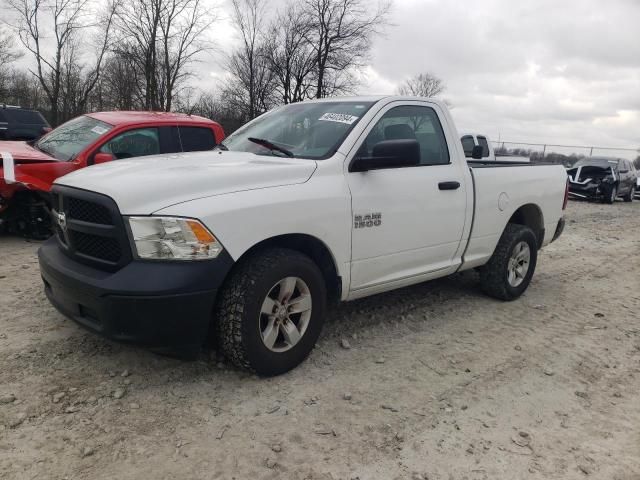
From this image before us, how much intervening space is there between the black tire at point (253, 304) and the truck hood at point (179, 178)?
1.54 feet

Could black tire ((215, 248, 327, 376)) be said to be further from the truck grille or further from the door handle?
the door handle

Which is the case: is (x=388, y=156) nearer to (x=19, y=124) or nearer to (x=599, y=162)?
(x=19, y=124)

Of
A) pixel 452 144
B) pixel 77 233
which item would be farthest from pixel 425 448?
pixel 452 144

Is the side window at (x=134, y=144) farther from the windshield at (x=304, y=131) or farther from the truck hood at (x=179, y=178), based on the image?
the truck hood at (x=179, y=178)

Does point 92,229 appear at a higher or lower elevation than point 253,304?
higher

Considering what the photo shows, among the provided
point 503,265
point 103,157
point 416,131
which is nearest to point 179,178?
point 416,131

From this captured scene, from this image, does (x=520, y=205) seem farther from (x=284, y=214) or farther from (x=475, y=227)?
(x=284, y=214)

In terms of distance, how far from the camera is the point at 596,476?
2.54m

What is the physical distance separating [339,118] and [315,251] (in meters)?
1.08

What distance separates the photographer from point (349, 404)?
120 inches

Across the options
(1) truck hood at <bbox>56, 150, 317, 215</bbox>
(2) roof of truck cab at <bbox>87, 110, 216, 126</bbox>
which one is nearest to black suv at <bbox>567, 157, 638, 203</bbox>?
(2) roof of truck cab at <bbox>87, 110, 216, 126</bbox>

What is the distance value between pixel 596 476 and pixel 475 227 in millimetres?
2420

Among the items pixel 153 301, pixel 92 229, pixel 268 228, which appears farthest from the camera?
pixel 268 228

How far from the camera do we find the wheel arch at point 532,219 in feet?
17.8
